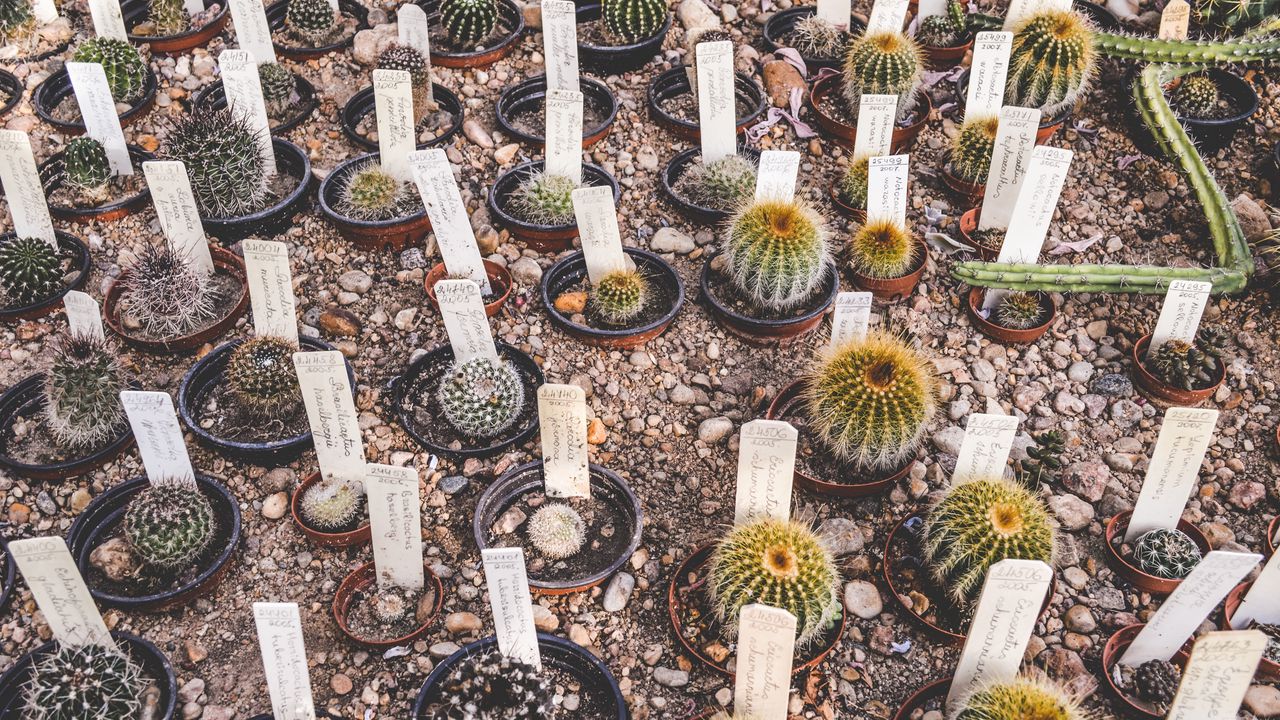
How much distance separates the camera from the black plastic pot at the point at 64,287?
4.99 m

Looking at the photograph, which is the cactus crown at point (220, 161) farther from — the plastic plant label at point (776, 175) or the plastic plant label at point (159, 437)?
the plastic plant label at point (776, 175)

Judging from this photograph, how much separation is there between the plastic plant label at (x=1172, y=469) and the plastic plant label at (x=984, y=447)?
618mm

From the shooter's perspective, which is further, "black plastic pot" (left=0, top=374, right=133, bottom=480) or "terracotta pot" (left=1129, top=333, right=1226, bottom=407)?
"terracotta pot" (left=1129, top=333, right=1226, bottom=407)

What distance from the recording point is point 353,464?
4242mm

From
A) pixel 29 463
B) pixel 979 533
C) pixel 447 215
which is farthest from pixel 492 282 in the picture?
pixel 979 533

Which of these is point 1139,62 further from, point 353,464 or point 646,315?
point 353,464

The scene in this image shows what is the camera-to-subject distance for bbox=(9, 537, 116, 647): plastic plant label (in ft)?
11.3

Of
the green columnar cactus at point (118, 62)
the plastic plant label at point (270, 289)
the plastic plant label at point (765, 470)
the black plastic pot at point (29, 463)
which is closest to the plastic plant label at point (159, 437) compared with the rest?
the black plastic pot at point (29, 463)

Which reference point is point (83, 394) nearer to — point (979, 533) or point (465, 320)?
point (465, 320)

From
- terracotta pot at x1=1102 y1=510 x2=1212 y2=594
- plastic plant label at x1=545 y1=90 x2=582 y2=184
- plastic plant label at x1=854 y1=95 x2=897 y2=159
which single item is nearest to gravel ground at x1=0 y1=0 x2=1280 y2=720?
terracotta pot at x1=1102 y1=510 x2=1212 y2=594

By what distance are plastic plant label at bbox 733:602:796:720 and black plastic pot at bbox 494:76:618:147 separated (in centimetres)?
363

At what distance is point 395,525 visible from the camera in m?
3.84

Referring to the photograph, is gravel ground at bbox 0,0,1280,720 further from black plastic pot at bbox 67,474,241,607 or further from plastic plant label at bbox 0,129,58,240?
plastic plant label at bbox 0,129,58,240

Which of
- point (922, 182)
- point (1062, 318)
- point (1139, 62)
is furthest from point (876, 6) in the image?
point (1062, 318)
